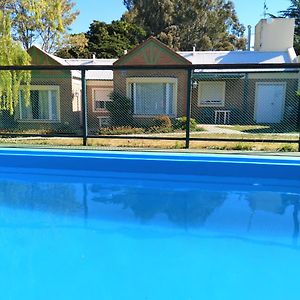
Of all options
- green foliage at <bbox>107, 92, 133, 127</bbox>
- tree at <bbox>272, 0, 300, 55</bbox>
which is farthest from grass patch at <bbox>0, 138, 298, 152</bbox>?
tree at <bbox>272, 0, 300, 55</bbox>

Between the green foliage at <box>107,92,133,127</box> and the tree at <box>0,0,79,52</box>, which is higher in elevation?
the tree at <box>0,0,79,52</box>

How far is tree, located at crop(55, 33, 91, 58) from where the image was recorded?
2553cm

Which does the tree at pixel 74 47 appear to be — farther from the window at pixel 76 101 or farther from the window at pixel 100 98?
the window at pixel 100 98

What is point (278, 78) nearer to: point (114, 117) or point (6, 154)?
point (114, 117)

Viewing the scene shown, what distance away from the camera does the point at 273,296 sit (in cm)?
264

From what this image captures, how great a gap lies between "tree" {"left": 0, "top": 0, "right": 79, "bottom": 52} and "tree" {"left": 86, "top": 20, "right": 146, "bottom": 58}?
487 centimetres

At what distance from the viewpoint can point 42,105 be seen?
42.6 feet

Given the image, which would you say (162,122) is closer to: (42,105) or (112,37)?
(42,105)

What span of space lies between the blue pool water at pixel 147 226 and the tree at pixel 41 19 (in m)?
4.13

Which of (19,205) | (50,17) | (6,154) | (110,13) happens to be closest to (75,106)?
(50,17)

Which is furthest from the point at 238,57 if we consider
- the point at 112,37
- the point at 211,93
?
the point at 112,37

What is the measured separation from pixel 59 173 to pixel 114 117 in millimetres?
7262

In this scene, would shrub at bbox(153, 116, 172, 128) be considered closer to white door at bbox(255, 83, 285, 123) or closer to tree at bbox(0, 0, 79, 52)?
tree at bbox(0, 0, 79, 52)

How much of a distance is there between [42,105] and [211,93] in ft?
26.8
